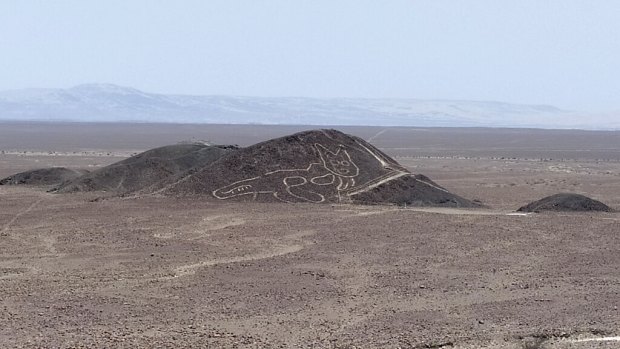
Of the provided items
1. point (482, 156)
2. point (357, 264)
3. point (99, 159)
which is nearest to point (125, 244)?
point (357, 264)

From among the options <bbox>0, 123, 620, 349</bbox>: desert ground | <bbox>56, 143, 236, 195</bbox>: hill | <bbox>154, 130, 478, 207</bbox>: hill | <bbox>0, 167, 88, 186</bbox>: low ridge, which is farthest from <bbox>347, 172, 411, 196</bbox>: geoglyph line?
<bbox>0, 167, 88, 186</bbox>: low ridge

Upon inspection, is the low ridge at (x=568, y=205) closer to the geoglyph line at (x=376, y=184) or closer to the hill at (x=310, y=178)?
the hill at (x=310, y=178)

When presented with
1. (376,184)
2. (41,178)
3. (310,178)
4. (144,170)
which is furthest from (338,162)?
(41,178)

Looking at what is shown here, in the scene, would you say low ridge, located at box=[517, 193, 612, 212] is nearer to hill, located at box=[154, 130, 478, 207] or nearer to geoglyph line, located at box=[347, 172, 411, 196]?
hill, located at box=[154, 130, 478, 207]

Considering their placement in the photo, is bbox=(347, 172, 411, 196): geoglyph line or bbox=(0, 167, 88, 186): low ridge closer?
bbox=(347, 172, 411, 196): geoglyph line

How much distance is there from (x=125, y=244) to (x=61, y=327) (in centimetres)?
879

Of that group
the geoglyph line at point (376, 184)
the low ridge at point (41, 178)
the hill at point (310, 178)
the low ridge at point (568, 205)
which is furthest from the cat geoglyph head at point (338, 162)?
the low ridge at point (41, 178)

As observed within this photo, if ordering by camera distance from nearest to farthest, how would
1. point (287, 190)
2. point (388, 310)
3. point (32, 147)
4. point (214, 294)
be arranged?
point (388, 310) → point (214, 294) → point (287, 190) → point (32, 147)

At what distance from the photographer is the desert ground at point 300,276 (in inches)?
514

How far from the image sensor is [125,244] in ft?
72.1

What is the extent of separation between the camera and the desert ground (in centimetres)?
1306

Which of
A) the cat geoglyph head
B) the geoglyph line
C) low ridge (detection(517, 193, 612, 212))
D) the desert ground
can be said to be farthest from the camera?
the cat geoglyph head

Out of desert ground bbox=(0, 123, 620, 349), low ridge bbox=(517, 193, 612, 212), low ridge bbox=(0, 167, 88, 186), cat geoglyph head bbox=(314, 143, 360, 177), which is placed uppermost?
cat geoglyph head bbox=(314, 143, 360, 177)

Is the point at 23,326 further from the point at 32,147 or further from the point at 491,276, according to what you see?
the point at 32,147
